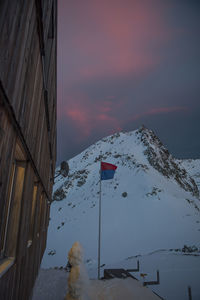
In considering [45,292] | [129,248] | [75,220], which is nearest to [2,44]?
[45,292]

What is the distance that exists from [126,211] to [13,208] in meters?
30.4

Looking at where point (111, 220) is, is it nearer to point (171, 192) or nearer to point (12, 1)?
point (171, 192)

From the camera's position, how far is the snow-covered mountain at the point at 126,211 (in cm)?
2286

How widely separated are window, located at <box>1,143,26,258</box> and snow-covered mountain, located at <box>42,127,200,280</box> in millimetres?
18042

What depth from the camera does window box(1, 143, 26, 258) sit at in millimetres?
2799

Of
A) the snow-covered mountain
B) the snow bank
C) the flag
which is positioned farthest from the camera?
the snow-covered mountain

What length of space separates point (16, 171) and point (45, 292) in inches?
279

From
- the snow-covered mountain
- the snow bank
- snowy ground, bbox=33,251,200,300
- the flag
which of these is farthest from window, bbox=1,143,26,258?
the snow-covered mountain

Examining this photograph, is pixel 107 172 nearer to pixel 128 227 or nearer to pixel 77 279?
pixel 77 279

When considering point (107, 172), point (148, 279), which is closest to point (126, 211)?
point (148, 279)

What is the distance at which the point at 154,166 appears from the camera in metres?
43.2

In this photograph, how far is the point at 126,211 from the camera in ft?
103

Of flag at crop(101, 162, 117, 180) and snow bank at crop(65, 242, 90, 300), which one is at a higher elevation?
flag at crop(101, 162, 117, 180)

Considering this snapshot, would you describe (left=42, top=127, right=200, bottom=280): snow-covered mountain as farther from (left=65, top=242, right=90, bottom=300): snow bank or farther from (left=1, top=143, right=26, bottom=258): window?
(left=1, top=143, right=26, bottom=258): window
